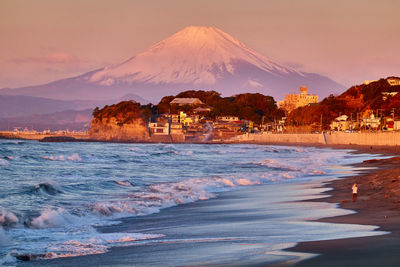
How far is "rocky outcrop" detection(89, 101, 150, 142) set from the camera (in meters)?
168

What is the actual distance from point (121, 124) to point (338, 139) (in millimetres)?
95257

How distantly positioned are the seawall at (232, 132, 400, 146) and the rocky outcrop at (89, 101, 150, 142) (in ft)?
157

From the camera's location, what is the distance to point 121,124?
17425 centimetres

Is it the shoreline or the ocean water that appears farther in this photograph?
the ocean water

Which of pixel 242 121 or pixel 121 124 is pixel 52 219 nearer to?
pixel 242 121

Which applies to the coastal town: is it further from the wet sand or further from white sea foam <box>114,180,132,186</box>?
the wet sand

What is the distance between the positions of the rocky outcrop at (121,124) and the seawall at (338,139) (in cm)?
4789

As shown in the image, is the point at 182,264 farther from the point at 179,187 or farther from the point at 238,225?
the point at 179,187

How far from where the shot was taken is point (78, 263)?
827cm

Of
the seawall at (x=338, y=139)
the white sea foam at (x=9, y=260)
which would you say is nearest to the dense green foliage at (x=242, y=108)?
the seawall at (x=338, y=139)

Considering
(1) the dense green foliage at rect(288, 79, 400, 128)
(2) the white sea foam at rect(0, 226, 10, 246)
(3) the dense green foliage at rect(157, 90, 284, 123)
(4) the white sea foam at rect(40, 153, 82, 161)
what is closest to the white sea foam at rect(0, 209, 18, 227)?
(2) the white sea foam at rect(0, 226, 10, 246)

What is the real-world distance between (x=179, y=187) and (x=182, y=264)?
1276 centimetres

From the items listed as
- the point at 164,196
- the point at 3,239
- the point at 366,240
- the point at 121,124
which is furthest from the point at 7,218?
the point at 121,124

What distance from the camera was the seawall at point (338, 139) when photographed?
245ft
